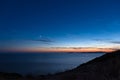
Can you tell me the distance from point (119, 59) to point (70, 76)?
4063 mm

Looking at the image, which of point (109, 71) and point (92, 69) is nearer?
point (109, 71)

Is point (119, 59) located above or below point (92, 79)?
above

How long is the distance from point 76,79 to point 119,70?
296 cm

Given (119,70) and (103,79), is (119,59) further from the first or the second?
(103,79)

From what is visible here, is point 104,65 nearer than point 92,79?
No

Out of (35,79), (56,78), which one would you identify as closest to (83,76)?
(56,78)

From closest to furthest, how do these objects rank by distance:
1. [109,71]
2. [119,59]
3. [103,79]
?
[103,79], [109,71], [119,59]

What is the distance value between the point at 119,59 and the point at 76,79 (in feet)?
13.3

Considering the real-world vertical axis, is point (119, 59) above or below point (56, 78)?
above

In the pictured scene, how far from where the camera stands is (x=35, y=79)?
18.1m

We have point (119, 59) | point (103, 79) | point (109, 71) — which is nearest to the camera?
point (103, 79)

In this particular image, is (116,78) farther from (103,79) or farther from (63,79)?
(63,79)

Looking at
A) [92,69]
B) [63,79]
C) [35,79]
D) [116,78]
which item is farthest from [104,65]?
[35,79]

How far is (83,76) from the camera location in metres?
17.1
